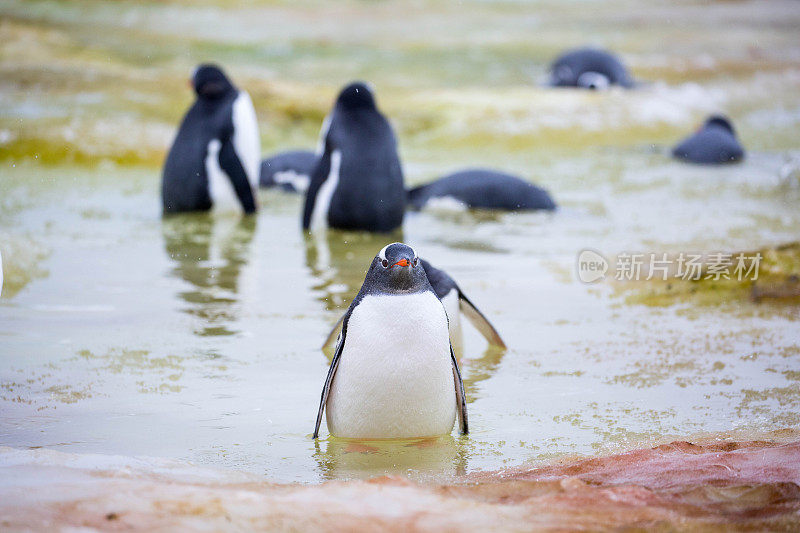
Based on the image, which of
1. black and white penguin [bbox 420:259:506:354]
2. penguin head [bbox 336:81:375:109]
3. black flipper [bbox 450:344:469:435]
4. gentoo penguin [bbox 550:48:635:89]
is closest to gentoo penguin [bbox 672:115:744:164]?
gentoo penguin [bbox 550:48:635:89]

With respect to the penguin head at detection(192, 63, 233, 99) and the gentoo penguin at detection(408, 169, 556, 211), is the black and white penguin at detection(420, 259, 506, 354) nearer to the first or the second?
the gentoo penguin at detection(408, 169, 556, 211)

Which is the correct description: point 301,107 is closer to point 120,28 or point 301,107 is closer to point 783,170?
point 783,170

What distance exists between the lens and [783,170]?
21.9ft

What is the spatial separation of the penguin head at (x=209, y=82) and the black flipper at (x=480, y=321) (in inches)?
121

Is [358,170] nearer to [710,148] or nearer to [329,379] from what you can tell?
[329,379]

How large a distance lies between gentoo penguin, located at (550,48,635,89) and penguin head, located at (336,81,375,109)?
597cm

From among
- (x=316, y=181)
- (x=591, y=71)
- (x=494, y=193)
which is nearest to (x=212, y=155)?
(x=316, y=181)

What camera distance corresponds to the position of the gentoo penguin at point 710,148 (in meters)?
7.59

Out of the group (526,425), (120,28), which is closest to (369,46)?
(120,28)

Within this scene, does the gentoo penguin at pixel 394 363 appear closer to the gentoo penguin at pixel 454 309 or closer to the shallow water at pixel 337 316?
the shallow water at pixel 337 316

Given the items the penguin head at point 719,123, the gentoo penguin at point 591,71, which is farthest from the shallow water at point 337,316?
the gentoo penguin at point 591,71

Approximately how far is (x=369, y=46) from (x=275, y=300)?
15.0m

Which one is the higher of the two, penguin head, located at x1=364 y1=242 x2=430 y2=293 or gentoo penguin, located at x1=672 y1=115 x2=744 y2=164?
gentoo penguin, located at x1=672 y1=115 x2=744 y2=164

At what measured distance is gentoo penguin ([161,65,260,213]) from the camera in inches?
230
